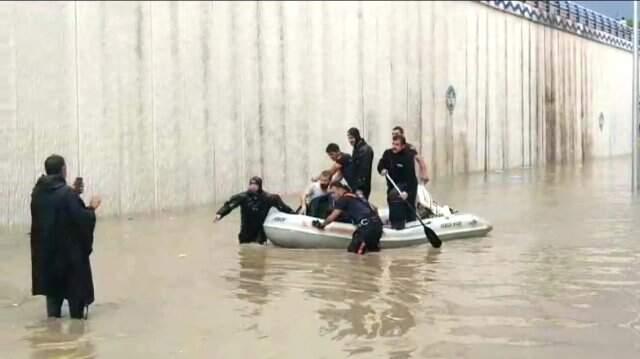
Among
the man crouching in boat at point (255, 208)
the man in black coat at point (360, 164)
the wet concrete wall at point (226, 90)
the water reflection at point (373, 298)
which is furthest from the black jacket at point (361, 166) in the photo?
the wet concrete wall at point (226, 90)

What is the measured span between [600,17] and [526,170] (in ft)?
67.0

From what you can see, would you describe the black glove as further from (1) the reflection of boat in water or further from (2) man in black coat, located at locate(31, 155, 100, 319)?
(2) man in black coat, located at locate(31, 155, 100, 319)

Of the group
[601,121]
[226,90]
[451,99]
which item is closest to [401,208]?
[226,90]

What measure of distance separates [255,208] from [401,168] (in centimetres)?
208

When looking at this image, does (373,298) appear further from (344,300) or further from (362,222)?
(362,222)

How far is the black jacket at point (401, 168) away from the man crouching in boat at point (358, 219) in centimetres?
65

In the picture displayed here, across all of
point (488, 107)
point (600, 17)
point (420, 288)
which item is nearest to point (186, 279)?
point (420, 288)

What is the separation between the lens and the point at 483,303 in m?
9.02

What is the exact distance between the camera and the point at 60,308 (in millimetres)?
8531

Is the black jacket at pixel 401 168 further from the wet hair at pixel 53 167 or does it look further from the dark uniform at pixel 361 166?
the wet hair at pixel 53 167

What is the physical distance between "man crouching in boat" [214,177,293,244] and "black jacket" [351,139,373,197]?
3.41 ft

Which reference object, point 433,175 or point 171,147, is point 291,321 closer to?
point 171,147

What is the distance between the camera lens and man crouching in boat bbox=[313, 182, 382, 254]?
42.0 feet

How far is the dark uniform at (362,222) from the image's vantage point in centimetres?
1278
